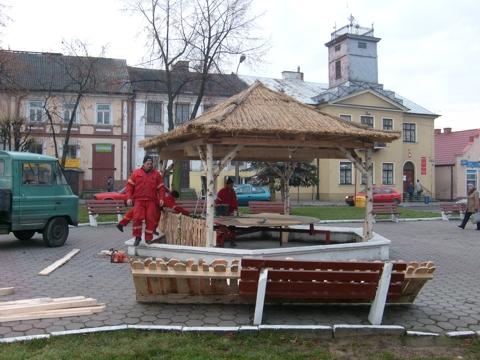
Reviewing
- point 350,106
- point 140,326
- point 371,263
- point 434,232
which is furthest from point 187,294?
point 350,106

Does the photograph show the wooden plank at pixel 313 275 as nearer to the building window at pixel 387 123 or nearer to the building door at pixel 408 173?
the building window at pixel 387 123

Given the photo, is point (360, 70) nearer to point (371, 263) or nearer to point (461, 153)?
point (461, 153)

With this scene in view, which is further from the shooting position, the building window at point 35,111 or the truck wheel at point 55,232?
the building window at point 35,111

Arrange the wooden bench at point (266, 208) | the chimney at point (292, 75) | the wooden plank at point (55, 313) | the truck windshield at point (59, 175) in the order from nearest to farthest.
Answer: the wooden plank at point (55, 313) < the truck windshield at point (59, 175) < the wooden bench at point (266, 208) < the chimney at point (292, 75)

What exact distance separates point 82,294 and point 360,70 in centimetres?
3915

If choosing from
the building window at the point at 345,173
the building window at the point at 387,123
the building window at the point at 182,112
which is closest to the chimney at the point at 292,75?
the building window at the point at 387,123

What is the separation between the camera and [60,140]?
34.2 m

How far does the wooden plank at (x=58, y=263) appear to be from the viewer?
8.13 metres

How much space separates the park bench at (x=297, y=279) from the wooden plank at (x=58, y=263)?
3082mm

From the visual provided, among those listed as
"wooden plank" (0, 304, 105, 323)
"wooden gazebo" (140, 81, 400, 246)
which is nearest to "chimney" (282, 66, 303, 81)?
"wooden gazebo" (140, 81, 400, 246)

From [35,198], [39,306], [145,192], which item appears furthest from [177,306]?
[35,198]

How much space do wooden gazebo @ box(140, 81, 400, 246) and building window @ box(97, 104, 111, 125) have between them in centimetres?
2560

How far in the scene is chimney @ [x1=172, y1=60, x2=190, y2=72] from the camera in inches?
892

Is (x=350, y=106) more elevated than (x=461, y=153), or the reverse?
(x=350, y=106)
